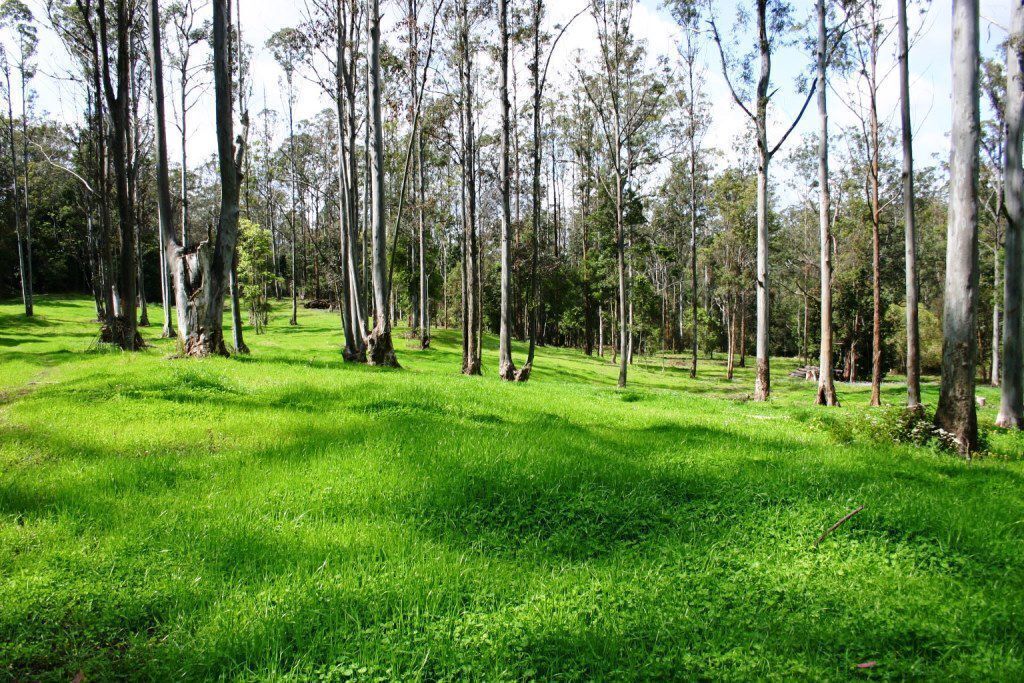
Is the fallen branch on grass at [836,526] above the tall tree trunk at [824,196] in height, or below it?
below

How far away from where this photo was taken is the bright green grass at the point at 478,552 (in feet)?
9.46

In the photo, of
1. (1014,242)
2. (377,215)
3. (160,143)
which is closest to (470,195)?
(377,215)

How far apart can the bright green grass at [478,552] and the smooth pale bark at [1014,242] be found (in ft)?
13.1

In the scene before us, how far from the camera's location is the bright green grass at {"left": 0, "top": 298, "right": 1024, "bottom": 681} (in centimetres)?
288

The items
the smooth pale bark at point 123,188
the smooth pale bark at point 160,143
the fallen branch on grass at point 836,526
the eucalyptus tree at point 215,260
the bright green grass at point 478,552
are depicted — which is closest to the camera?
the bright green grass at point 478,552

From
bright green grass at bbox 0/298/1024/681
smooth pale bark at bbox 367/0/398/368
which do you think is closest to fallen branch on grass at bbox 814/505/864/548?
bright green grass at bbox 0/298/1024/681

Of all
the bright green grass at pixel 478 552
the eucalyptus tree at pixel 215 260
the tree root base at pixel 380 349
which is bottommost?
the bright green grass at pixel 478 552

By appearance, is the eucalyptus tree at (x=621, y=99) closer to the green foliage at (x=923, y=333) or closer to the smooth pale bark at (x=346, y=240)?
the smooth pale bark at (x=346, y=240)

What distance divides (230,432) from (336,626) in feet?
13.2

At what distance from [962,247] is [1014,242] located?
4.37m

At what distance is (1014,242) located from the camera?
1006 centimetres

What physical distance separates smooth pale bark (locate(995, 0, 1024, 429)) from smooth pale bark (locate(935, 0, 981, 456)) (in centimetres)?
364

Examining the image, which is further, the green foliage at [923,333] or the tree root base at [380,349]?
the green foliage at [923,333]

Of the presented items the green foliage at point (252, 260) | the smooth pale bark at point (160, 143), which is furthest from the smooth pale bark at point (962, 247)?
the green foliage at point (252, 260)
